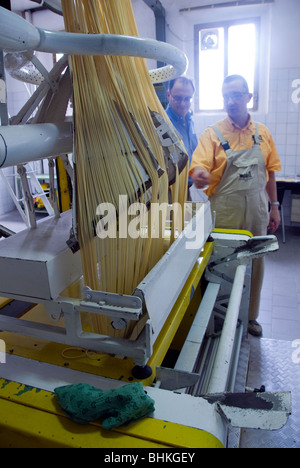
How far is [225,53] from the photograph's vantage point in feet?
17.7

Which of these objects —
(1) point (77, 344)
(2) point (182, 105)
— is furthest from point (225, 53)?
(1) point (77, 344)

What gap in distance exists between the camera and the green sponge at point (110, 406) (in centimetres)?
75

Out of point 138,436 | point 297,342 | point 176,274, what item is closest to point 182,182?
point 176,274

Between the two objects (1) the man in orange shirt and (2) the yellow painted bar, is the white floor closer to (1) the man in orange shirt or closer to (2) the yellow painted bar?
(1) the man in orange shirt

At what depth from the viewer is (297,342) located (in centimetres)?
259

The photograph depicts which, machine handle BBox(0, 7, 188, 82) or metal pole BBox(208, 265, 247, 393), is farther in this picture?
metal pole BBox(208, 265, 247, 393)

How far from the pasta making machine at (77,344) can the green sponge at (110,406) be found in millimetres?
25

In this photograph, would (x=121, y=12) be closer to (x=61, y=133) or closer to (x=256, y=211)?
(x=61, y=133)

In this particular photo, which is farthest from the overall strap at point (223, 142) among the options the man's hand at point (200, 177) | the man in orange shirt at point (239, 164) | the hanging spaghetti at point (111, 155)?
the hanging spaghetti at point (111, 155)

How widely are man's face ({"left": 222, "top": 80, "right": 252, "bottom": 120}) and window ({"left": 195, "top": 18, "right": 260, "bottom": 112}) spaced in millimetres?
3097

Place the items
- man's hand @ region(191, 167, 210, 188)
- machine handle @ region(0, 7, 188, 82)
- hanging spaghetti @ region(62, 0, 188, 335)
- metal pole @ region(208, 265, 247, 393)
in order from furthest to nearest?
man's hand @ region(191, 167, 210, 188) < metal pole @ region(208, 265, 247, 393) < hanging spaghetti @ region(62, 0, 188, 335) < machine handle @ region(0, 7, 188, 82)

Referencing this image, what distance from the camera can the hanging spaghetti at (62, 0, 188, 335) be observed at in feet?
2.97
